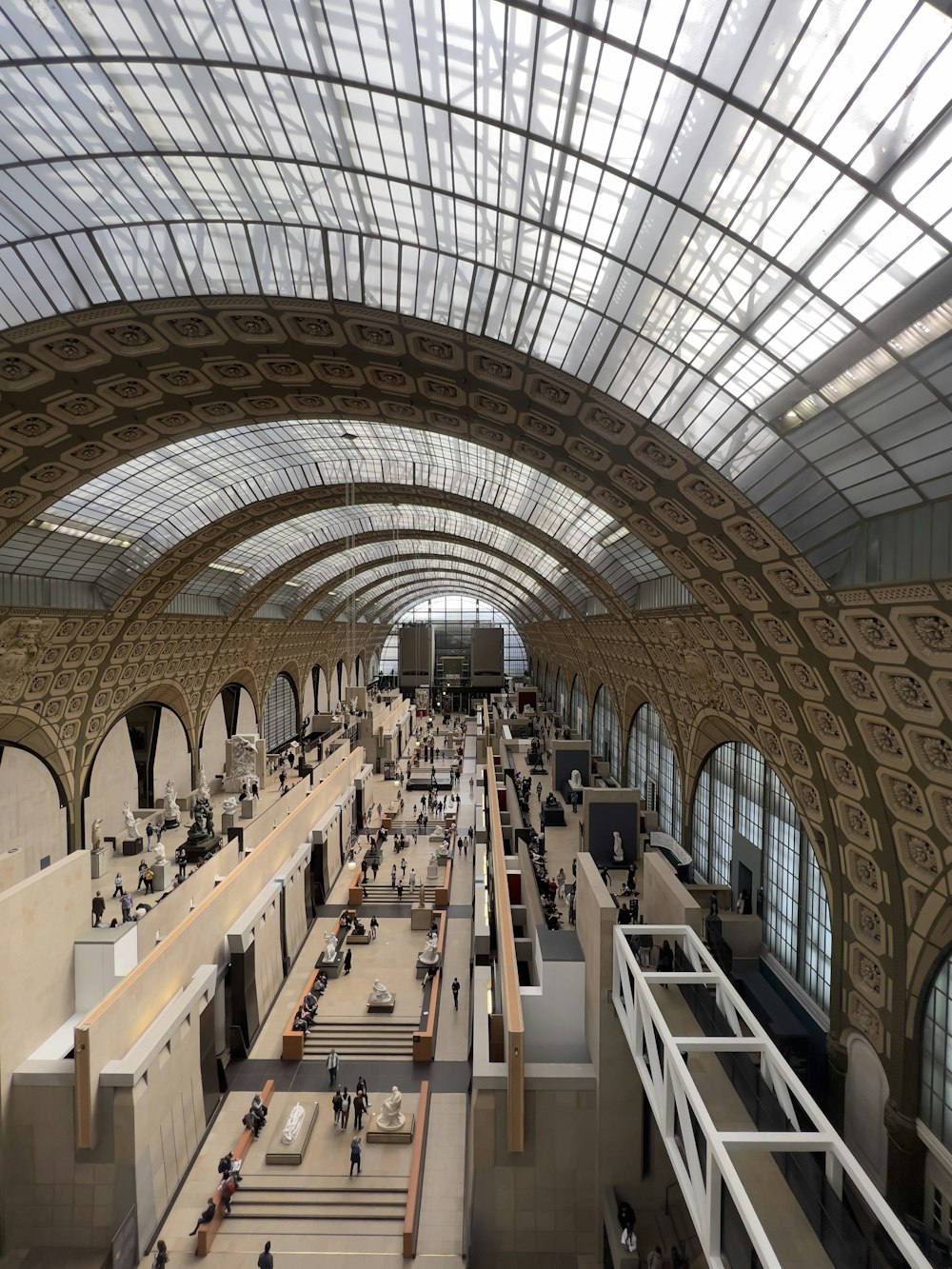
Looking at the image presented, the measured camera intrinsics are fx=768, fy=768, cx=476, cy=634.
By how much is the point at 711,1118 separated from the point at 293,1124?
11700 millimetres

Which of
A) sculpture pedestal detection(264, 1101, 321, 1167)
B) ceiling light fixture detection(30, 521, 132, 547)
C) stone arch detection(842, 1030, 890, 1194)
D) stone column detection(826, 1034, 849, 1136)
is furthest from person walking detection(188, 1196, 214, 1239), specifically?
ceiling light fixture detection(30, 521, 132, 547)

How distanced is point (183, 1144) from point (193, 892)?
23.2ft

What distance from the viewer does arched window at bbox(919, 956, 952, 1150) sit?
41.2 ft

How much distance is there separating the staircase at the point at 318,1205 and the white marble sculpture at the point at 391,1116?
1.19 metres

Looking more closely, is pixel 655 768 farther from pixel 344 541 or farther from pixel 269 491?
pixel 344 541

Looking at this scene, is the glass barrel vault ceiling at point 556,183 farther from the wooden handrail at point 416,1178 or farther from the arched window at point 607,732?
the arched window at point 607,732

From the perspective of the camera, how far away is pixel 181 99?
11047 millimetres

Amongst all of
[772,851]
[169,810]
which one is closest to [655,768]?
[772,851]

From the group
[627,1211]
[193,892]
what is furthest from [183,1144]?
[627,1211]

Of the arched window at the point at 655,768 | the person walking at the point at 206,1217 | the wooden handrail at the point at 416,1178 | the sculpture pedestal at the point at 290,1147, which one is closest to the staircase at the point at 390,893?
the arched window at the point at 655,768

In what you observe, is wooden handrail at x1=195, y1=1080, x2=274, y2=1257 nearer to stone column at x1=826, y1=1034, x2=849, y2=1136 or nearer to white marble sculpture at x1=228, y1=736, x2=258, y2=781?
stone column at x1=826, y1=1034, x2=849, y2=1136

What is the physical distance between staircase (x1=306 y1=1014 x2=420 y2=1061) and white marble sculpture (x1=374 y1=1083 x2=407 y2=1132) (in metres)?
3.11

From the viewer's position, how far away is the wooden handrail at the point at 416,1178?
1397 cm

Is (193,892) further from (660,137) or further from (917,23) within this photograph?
(917,23)
